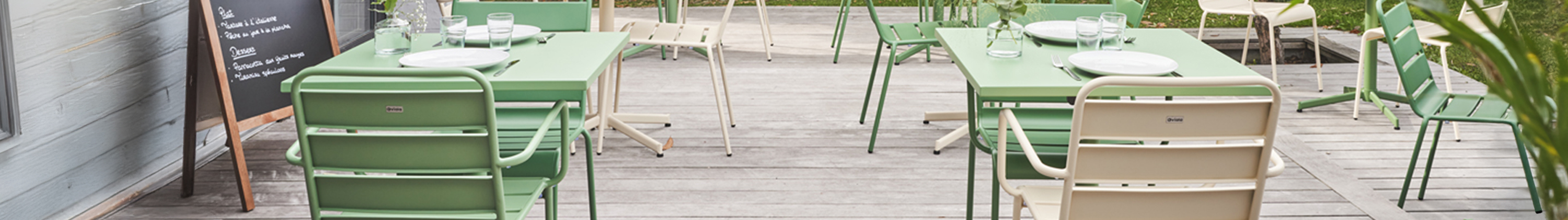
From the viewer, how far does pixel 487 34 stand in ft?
8.71

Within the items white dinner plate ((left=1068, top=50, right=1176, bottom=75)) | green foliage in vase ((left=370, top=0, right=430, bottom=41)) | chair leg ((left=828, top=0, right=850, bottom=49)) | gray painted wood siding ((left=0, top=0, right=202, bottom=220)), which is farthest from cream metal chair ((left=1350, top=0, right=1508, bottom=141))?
gray painted wood siding ((left=0, top=0, right=202, bottom=220))

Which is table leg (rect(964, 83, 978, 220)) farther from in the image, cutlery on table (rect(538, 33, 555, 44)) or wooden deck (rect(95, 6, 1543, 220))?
cutlery on table (rect(538, 33, 555, 44))

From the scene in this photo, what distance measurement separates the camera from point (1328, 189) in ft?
9.28

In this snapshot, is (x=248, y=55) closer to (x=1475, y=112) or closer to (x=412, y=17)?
(x=412, y=17)

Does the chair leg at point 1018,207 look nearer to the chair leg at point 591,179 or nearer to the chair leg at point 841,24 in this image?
the chair leg at point 591,179

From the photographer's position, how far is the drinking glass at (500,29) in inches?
94.3

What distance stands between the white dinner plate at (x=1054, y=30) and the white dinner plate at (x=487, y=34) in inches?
49.5

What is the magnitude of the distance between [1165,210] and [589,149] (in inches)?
43.0

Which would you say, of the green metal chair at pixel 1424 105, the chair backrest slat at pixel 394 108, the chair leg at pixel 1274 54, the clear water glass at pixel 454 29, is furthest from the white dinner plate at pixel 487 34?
the chair leg at pixel 1274 54

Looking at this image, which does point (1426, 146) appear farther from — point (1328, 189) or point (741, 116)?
point (741, 116)

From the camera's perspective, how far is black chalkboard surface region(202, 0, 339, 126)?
8.80ft

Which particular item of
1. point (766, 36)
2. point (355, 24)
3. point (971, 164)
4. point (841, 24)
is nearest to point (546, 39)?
point (971, 164)

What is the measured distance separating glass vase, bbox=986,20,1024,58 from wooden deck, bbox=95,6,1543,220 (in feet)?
1.50

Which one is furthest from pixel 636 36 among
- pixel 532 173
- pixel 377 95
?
pixel 377 95
